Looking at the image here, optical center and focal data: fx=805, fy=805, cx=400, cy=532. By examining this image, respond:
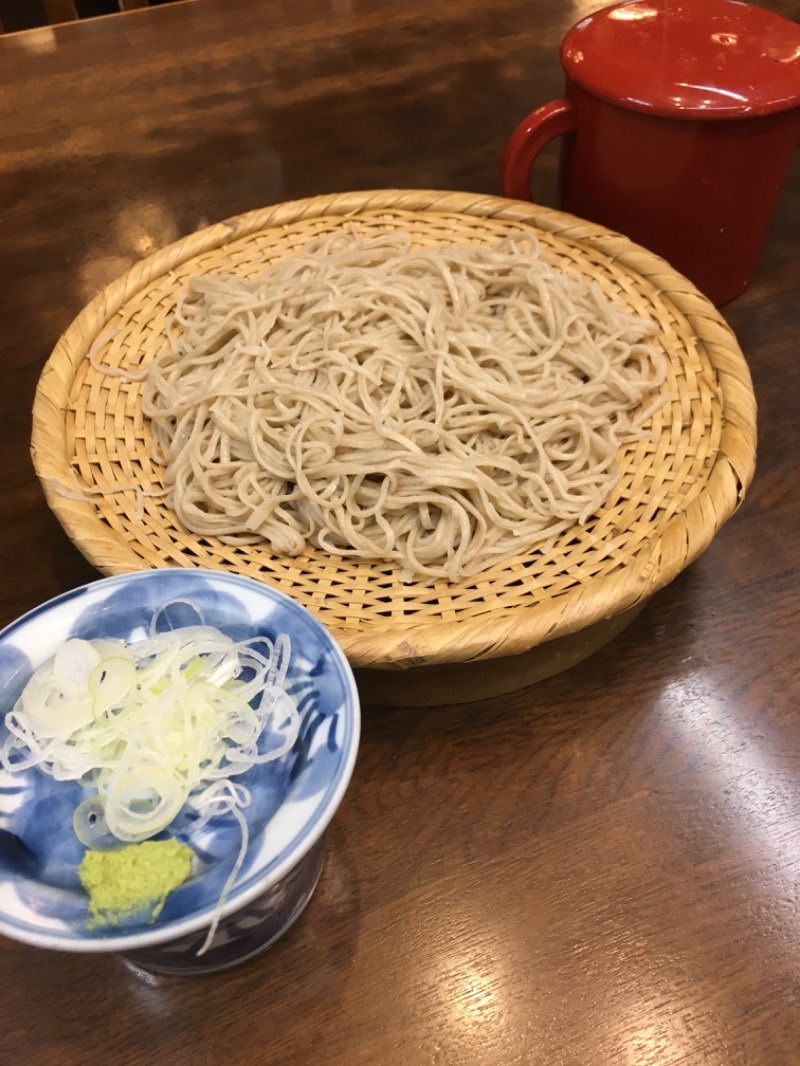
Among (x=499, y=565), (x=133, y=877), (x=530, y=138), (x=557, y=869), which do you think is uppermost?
(x=530, y=138)

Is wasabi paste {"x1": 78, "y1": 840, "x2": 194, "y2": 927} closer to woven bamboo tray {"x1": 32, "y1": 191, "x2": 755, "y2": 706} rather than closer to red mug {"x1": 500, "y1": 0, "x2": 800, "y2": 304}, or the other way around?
woven bamboo tray {"x1": 32, "y1": 191, "x2": 755, "y2": 706}

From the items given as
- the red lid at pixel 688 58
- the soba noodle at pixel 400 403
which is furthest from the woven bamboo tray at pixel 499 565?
the red lid at pixel 688 58

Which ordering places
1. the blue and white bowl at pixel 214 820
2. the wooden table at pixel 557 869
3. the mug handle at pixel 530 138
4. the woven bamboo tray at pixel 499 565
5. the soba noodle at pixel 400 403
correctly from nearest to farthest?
the blue and white bowl at pixel 214 820 → the wooden table at pixel 557 869 → the woven bamboo tray at pixel 499 565 → the soba noodle at pixel 400 403 → the mug handle at pixel 530 138

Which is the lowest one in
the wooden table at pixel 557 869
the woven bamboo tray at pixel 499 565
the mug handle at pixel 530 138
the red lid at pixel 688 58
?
the wooden table at pixel 557 869

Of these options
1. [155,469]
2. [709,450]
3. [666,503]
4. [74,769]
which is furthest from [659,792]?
[155,469]

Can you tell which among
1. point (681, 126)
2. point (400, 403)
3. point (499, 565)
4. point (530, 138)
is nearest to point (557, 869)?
point (499, 565)

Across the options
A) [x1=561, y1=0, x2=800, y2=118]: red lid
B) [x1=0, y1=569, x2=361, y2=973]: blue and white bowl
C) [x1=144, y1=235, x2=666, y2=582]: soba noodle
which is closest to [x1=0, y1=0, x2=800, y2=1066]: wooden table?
[x1=0, y1=569, x2=361, y2=973]: blue and white bowl

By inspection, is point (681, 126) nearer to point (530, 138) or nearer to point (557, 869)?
point (530, 138)

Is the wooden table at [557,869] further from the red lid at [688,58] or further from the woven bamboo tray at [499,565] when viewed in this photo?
the red lid at [688,58]
